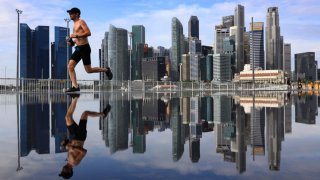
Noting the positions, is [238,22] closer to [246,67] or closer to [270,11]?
[270,11]

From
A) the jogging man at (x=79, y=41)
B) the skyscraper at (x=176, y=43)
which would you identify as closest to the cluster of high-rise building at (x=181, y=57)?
the skyscraper at (x=176, y=43)

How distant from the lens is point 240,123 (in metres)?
5.48

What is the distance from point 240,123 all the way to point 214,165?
2.94 m

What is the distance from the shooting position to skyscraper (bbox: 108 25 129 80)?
5915 inches

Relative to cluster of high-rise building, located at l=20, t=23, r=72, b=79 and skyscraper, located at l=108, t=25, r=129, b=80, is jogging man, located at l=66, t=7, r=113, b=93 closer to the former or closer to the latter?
cluster of high-rise building, located at l=20, t=23, r=72, b=79

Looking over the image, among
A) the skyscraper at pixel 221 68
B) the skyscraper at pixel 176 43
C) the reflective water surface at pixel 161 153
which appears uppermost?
the skyscraper at pixel 176 43

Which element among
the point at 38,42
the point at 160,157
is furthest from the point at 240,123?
the point at 38,42

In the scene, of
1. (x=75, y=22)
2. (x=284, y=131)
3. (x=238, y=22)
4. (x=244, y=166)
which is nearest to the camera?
(x=244, y=166)

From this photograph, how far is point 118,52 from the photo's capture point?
153 m

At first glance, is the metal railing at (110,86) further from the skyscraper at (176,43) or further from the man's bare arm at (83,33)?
the skyscraper at (176,43)

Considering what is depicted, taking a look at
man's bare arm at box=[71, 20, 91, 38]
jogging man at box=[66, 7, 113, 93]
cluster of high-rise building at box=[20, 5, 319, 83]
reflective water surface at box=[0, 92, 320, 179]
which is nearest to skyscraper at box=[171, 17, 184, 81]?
cluster of high-rise building at box=[20, 5, 319, 83]

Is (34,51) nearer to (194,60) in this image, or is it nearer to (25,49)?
(25,49)

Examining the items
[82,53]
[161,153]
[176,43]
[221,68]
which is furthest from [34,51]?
[161,153]

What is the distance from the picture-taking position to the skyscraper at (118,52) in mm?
150250
